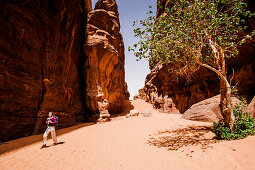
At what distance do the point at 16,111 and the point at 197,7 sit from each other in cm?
1417

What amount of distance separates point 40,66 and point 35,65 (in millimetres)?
493

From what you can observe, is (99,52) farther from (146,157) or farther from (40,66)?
(146,157)

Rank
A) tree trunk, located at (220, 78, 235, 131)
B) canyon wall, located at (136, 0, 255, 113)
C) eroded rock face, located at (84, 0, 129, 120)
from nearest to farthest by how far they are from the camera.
→ 1. tree trunk, located at (220, 78, 235, 131)
2. canyon wall, located at (136, 0, 255, 113)
3. eroded rock face, located at (84, 0, 129, 120)

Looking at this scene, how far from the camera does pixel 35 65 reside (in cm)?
1050

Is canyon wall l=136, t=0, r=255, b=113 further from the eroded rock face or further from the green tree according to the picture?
the eroded rock face

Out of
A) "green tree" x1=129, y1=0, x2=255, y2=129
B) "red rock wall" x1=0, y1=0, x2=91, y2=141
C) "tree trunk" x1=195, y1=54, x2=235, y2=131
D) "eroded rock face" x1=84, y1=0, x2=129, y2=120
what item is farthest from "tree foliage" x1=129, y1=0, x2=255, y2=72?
"eroded rock face" x1=84, y1=0, x2=129, y2=120

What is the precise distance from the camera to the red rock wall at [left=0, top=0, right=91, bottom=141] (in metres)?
8.54

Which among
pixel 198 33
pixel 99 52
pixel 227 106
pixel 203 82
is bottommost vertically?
pixel 227 106

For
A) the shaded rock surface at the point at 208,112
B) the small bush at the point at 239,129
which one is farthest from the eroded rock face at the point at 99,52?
the small bush at the point at 239,129

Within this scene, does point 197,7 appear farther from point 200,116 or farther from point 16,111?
point 16,111

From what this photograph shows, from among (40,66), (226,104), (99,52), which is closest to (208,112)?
(226,104)

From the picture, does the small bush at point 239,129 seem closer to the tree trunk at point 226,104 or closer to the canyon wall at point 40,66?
the tree trunk at point 226,104

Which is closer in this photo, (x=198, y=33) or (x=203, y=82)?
(x=198, y=33)

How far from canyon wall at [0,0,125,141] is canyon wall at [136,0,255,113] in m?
11.2
